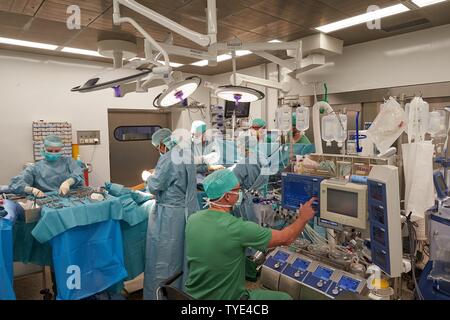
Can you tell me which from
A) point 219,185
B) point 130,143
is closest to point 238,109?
point 130,143

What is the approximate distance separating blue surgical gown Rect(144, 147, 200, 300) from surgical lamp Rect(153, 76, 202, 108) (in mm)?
611

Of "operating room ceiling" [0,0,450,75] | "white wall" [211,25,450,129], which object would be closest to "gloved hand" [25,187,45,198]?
"operating room ceiling" [0,0,450,75]

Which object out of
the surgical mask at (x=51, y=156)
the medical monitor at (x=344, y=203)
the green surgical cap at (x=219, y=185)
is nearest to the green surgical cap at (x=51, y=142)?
the surgical mask at (x=51, y=156)

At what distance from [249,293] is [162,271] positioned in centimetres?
111

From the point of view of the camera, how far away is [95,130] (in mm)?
5094

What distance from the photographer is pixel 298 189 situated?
6.68 ft

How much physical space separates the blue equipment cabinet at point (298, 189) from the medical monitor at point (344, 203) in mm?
63

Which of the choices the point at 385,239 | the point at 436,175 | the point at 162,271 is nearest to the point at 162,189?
the point at 162,271

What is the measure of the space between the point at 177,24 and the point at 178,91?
1.37 feet

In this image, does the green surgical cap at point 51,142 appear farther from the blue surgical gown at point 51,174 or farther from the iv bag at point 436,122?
the iv bag at point 436,122

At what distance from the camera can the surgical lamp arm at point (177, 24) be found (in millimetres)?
1830

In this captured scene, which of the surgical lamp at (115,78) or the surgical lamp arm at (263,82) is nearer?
the surgical lamp at (115,78)

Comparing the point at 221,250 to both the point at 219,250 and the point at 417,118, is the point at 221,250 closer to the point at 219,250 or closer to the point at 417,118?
the point at 219,250

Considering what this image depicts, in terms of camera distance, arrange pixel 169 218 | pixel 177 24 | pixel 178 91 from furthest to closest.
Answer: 1. pixel 169 218
2. pixel 178 91
3. pixel 177 24
